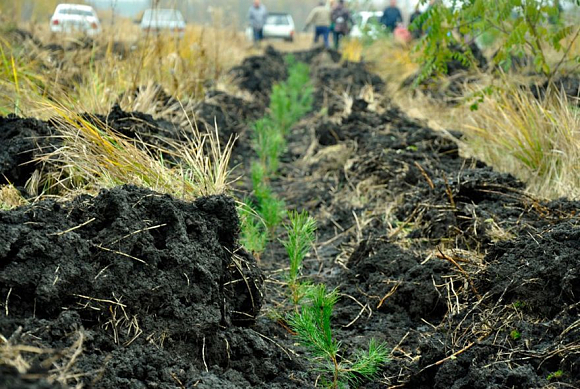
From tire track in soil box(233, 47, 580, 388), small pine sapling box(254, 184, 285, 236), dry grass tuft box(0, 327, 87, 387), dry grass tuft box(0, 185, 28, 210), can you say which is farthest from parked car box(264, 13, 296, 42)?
dry grass tuft box(0, 327, 87, 387)

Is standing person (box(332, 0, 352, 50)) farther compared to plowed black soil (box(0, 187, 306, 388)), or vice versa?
standing person (box(332, 0, 352, 50))

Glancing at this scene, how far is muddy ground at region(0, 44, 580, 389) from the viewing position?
2334 millimetres

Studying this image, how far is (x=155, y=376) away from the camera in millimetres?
2281

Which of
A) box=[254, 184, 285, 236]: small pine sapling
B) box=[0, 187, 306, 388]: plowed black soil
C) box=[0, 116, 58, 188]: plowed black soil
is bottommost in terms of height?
box=[254, 184, 285, 236]: small pine sapling

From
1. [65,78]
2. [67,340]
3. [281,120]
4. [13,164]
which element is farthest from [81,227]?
[281,120]

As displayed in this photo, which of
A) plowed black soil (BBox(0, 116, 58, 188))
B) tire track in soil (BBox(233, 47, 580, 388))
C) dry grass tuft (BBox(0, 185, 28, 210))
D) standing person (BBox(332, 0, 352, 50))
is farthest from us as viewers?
standing person (BBox(332, 0, 352, 50))

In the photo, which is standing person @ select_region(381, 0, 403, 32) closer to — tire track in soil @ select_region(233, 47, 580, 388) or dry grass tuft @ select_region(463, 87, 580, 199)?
tire track in soil @ select_region(233, 47, 580, 388)

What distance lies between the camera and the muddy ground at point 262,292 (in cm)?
233

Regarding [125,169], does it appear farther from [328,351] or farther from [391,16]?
[391,16]

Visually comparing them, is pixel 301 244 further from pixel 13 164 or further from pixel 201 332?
pixel 13 164

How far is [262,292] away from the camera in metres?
3.15

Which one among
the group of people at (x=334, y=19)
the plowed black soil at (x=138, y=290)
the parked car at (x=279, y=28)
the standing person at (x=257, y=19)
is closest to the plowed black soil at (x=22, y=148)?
the plowed black soil at (x=138, y=290)

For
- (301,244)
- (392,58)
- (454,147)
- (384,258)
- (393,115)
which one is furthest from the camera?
(392,58)

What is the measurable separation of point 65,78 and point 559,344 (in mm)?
4691
